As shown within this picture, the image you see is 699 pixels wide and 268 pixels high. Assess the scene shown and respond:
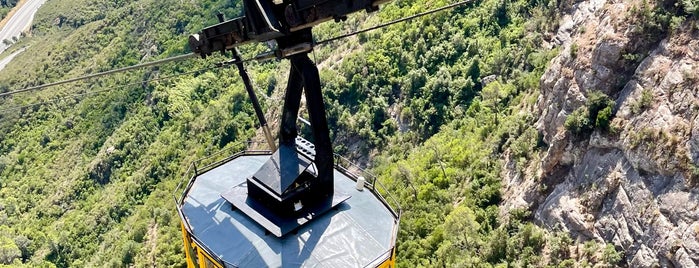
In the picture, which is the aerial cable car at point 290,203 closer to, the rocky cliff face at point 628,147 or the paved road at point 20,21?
the rocky cliff face at point 628,147

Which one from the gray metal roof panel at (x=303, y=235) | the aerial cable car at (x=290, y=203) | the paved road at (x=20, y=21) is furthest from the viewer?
the paved road at (x=20, y=21)

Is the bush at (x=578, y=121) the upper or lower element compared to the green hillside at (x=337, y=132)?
upper

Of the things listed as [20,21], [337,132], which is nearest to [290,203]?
[337,132]

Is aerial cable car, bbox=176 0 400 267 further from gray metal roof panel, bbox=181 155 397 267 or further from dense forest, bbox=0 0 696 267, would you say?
dense forest, bbox=0 0 696 267

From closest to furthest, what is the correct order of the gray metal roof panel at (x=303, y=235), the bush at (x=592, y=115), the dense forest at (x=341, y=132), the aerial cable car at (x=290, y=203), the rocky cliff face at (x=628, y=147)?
1. the aerial cable car at (x=290, y=203)
2. the gray metal roof panel at (x=303, y=235)
3. the rocky cliff face at (x=628, y=147)
4. the bush at (x=592, y=115)
5. the dense forest at (x=341, y=132)

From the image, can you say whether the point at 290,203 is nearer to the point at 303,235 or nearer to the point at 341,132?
the point at 303,235

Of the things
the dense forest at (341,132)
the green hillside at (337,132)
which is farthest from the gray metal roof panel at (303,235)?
the green hillside at (337,132)
